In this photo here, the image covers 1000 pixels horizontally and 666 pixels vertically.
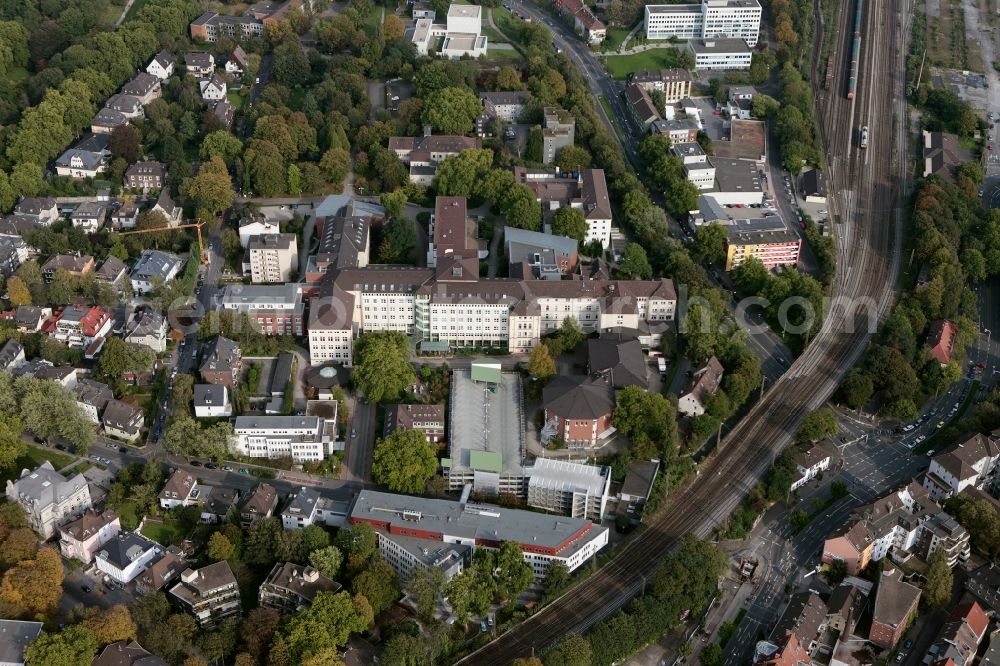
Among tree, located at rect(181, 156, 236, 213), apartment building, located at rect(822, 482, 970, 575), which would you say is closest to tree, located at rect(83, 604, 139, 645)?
apartment building, located at rect(822, 482, 970, 575)

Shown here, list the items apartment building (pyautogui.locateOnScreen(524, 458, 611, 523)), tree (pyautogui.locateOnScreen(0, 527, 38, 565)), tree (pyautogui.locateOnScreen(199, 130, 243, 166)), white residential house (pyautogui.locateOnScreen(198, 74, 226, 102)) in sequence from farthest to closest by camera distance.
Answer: white residential house (pyautogui.locateOnScreen(198, 74, 226, 102)) < tree (pyautogui.locateOnScreen(199, 130, 243, 166)) < apartment building (pyautogui.locateOnScreen(524, 458, 611, 523)) < tree (pyautogui.locateOnScreen(0, 527, 38, 565))

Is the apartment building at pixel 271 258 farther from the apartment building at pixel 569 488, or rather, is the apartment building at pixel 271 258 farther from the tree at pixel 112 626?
the tree at pixel 112 626

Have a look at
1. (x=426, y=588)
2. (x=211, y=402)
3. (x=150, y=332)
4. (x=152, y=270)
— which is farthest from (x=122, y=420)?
(x=426, y=588)

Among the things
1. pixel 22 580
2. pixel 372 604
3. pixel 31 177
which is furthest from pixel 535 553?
pixel 31 177

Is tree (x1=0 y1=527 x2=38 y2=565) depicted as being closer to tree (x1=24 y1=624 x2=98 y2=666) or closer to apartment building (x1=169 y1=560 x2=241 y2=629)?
tree (x1=24 y1=624 x2=98 y2=666)

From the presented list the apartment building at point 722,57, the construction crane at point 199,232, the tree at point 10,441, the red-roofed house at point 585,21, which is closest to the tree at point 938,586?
the tree at point 10,441
